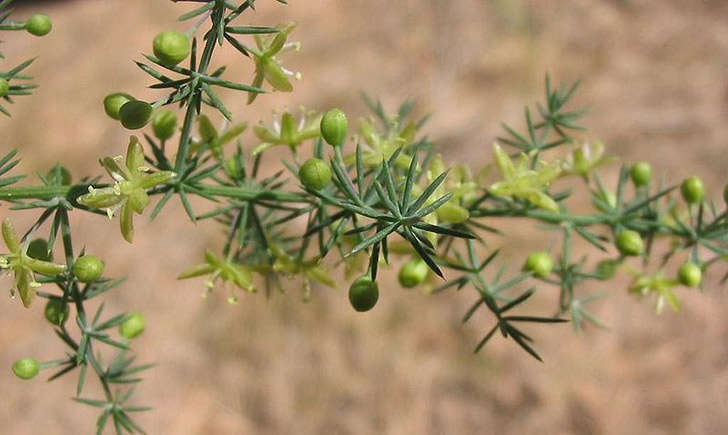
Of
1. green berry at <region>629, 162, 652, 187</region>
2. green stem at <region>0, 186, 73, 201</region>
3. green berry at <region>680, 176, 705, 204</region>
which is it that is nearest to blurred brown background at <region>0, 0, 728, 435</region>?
green berry at <region>629, 162, 652, 187</region>

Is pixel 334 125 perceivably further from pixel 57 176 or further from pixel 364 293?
pixel 57 176

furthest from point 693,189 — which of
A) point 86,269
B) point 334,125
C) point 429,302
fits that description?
point 429,302

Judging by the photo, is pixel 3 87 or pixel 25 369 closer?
pixel 3 87

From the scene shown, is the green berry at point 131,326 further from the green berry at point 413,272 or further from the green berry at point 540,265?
the green berry at point 540,265

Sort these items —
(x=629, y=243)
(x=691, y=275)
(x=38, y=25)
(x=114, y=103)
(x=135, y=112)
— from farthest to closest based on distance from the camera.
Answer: (x=691, y=275)
(x=629, y=243)
(x=38, y=25)
(x=114, y=103)
(x=135, y=112)

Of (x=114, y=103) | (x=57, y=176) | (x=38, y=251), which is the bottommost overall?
(x=38, y=251)

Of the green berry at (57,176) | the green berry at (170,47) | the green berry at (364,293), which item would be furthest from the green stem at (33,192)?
the green berry at (364,293)

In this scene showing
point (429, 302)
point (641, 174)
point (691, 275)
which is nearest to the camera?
point (691, 275)

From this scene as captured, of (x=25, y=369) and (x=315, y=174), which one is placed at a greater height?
(x=315, y=174)
